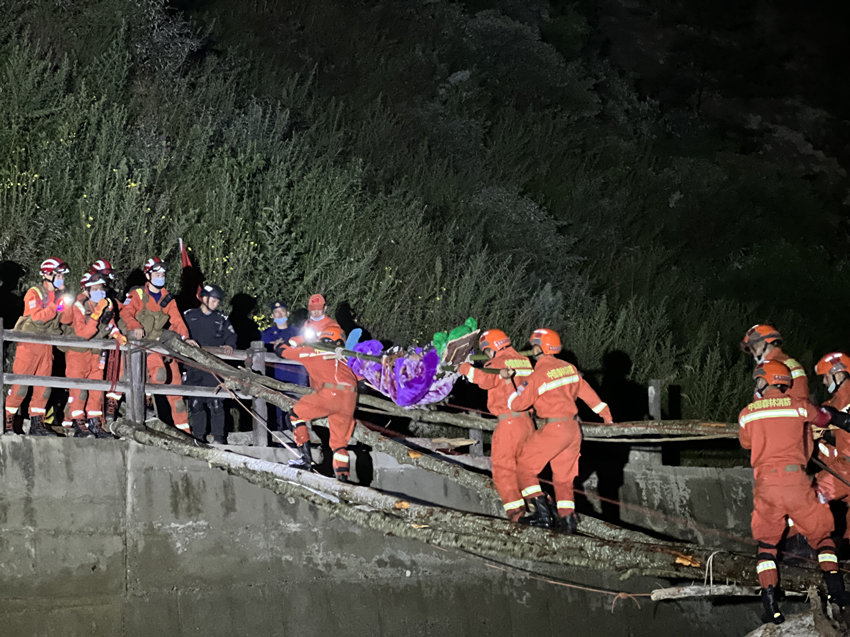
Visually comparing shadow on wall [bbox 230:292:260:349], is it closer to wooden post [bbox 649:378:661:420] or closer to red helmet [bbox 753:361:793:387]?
wooden post [bbox 649:378:661:420]

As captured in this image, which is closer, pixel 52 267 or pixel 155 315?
pixel 52 267

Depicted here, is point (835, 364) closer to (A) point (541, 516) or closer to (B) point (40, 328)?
(A) point (541, 516)

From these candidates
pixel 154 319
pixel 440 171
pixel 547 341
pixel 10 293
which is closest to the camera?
pixel 547 341

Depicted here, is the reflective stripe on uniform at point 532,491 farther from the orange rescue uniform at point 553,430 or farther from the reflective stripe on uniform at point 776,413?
the reflective stripe on uniform at point 776,413

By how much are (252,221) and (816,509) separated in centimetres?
989

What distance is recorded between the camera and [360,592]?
1005 centimetres

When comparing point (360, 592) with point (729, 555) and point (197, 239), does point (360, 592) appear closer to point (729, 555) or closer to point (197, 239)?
point (729, 555)

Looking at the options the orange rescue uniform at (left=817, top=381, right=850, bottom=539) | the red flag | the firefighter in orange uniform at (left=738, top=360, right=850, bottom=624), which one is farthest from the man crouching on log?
the orange rescue uniform at (left=817, top=381, right=850, bottom=539)

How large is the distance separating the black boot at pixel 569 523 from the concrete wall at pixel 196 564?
5.48ft

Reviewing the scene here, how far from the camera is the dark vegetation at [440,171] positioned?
15.0 metres

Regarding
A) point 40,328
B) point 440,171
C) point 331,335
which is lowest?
point 331,335

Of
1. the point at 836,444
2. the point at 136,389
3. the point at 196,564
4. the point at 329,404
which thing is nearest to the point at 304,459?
the point at 329,404

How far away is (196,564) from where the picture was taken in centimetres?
942

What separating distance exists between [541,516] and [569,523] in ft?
0.80
